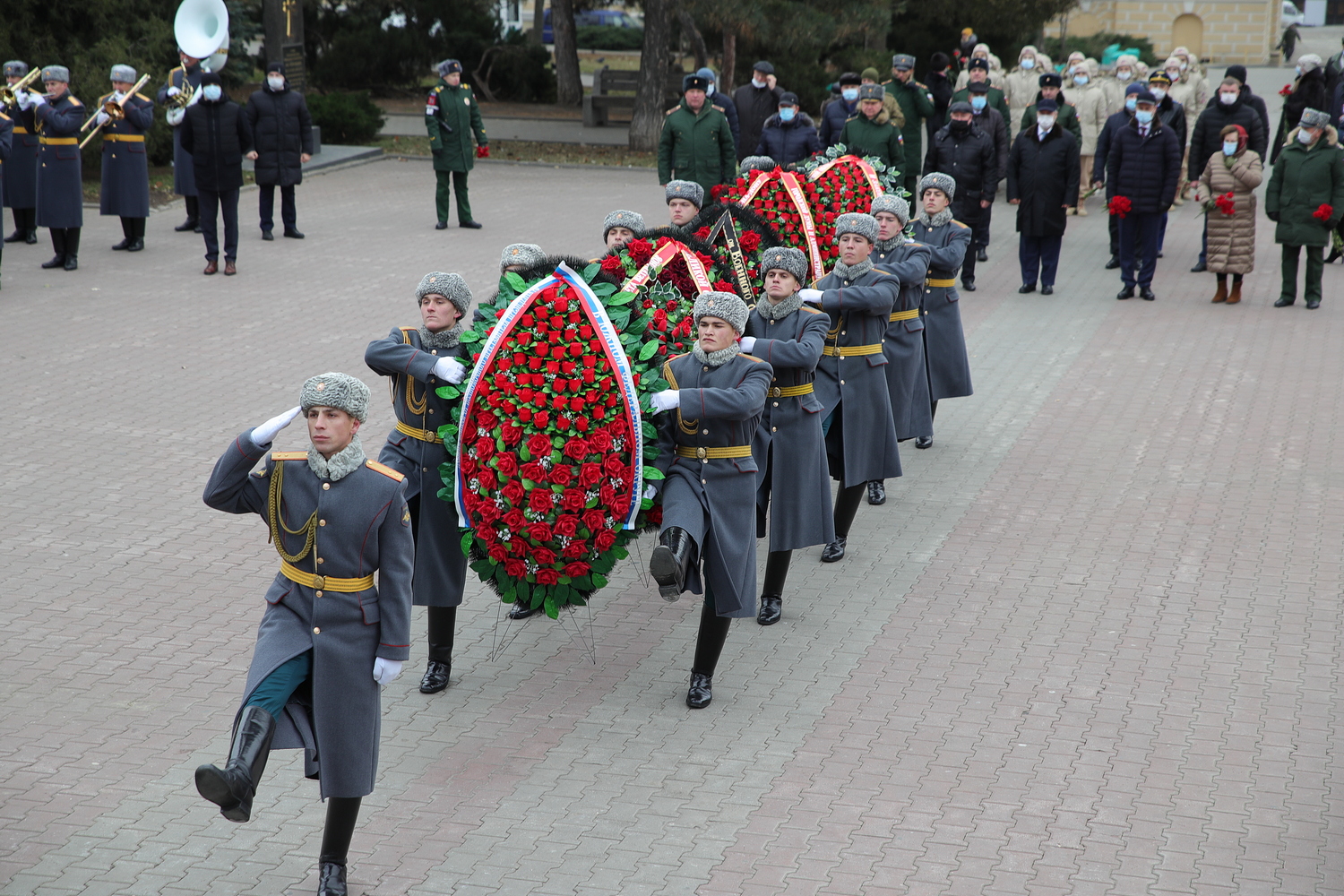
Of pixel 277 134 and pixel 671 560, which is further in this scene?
pixel 277 134

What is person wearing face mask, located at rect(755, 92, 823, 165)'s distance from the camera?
15430 millimetres

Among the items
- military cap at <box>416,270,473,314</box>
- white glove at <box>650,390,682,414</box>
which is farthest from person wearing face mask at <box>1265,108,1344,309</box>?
military cap at <box>416,270,473,314</box>

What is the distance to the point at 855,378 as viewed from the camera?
7.83 m

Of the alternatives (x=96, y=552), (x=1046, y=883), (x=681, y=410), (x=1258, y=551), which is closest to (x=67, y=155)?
(x=96, y=552)

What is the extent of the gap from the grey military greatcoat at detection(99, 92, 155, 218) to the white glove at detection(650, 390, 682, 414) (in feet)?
36.1

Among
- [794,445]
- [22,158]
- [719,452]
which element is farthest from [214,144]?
[719,452]

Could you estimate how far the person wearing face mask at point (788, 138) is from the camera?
50.6 feet

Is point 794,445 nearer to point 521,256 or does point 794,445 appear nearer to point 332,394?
point 521,256

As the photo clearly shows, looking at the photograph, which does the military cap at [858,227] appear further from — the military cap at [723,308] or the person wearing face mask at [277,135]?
the person wearing face mask at [277,135]

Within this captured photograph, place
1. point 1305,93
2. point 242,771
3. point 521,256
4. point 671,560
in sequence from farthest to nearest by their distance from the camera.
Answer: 1. point 1305,93
2. point 521,256
3. point 671,560
4. point 242,771

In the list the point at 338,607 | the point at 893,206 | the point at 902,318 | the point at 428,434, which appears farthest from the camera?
the point at 893,206

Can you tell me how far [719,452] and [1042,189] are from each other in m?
9.44

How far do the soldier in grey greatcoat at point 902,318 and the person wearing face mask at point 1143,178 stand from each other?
261 inches

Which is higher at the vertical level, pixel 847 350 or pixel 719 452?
pixel 847 350
